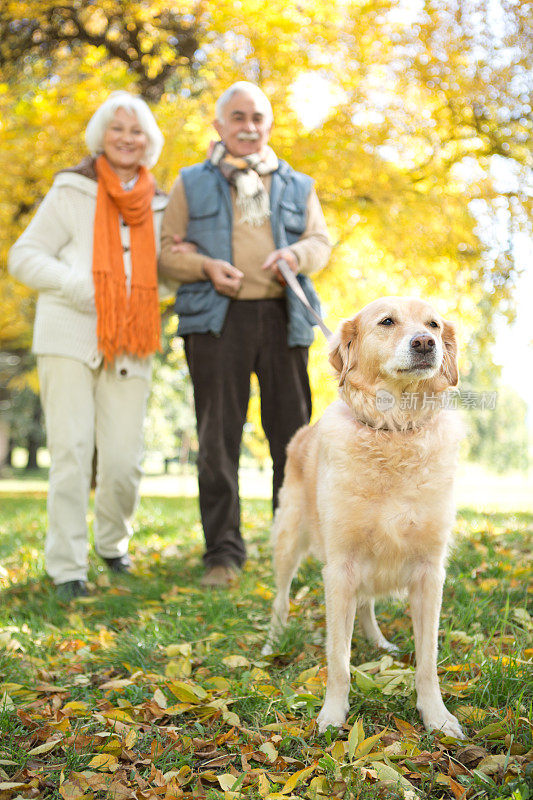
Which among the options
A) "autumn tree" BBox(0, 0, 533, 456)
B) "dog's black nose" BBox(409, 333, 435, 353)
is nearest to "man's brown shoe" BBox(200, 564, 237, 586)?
"dog's black nose" BBox(409, 333, 435, 353)

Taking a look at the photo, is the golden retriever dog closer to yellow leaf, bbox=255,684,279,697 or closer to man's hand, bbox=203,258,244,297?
yellow leaf, bbox=255,684,279,697

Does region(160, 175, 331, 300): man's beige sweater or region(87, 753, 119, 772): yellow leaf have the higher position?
region(160, 175, 331, 300): man's beige sweater

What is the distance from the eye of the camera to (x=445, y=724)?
1949 mm

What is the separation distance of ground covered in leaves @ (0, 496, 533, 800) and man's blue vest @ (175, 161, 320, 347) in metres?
1.42

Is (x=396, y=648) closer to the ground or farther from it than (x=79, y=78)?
closer to the ground

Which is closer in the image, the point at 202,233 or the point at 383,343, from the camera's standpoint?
the point at 383,343

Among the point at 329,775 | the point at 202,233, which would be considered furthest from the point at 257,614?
the point at 202,233

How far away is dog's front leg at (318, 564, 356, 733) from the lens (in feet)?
6.81

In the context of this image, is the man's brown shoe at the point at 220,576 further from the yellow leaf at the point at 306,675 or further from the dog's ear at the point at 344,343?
the dog's ear at the point at 344,343

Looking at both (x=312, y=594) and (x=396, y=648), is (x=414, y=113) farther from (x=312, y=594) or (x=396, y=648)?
(x=396, y=648)

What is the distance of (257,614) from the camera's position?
3070mm

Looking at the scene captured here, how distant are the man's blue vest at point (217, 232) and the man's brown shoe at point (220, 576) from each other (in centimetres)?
130

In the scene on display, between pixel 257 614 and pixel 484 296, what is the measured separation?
5.05 meters

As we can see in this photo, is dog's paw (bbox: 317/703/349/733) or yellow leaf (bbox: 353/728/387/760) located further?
dog's paw (bbox: 317/703/349/733)
